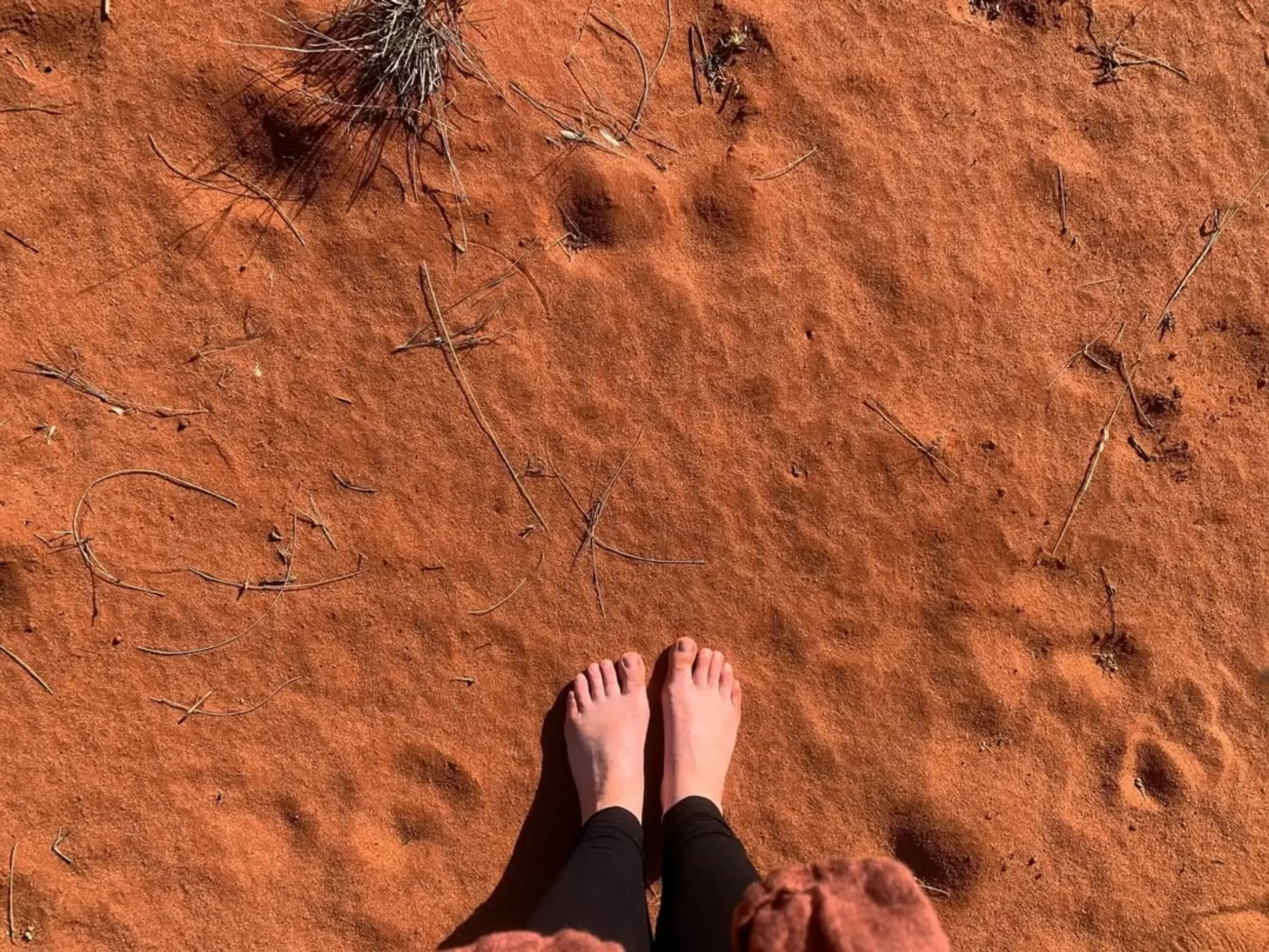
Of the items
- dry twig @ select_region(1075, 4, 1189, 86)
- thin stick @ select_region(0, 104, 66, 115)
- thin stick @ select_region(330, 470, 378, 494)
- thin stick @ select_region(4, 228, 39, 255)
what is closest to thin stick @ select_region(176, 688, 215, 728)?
thin stick @ select_region(330, 470, 378, 494)

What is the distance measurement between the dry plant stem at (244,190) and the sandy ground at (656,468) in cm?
2

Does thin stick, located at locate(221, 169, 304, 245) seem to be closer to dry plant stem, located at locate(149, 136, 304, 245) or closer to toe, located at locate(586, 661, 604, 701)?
dry plant stem, located at locate(149, 136, 304, 245)

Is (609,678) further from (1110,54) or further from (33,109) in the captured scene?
(1110,54)

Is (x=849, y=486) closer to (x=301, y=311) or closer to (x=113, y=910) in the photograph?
(x=301, y=311)

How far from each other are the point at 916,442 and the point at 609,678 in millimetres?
989

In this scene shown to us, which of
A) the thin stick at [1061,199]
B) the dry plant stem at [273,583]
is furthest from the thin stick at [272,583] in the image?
the thin stick at [1061,199]

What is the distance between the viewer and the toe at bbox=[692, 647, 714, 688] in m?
2.10

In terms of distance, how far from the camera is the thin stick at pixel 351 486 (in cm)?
203

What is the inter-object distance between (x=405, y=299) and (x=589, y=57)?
0.76 meters

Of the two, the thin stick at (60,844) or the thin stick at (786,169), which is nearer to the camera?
the thin stick at (60,844)

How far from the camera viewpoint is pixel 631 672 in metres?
2.12

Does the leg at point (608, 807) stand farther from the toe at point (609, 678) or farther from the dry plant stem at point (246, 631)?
the dry plant stem at point (246, 631)

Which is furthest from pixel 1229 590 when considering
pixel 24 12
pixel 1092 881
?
pixel 24 12

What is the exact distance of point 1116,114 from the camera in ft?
7.07
